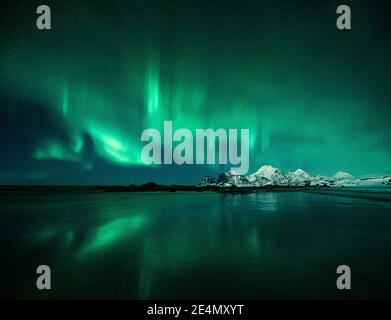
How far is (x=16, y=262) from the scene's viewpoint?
25.7 feet

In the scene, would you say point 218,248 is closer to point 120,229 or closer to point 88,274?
point 88,274

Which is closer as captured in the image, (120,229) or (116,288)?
(116,288)

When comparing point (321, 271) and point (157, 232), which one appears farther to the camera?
point (157, 232)

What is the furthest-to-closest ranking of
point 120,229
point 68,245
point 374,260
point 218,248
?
1. point 120,229
2. point 68,245
3. point 218,248
4. point 374,260

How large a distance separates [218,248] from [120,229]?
23.3 ft

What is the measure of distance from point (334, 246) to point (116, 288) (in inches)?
342
